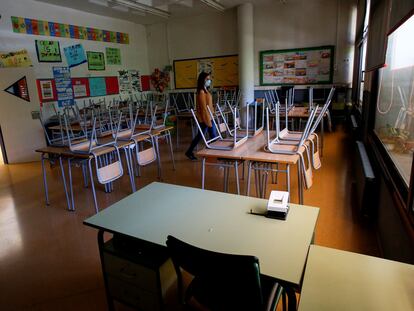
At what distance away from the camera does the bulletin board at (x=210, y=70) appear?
26.7 feet

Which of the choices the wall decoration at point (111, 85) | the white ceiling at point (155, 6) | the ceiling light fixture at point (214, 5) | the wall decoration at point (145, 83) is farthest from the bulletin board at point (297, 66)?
the wall decoration at point (111, 85)

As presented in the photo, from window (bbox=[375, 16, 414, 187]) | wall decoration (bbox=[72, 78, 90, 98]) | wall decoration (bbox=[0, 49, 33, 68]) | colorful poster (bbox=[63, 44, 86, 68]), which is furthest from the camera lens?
wall decoration (bbox=[72, 78, 90, 98])

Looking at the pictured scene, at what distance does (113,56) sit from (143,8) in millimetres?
1531

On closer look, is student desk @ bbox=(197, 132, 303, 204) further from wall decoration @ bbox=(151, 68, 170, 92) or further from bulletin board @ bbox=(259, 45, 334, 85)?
wall decoration @ bbox=(151, 68, 170, 92)

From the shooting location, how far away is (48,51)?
19.7 feet

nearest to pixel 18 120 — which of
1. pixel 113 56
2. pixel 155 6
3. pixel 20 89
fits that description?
pixel 20 89

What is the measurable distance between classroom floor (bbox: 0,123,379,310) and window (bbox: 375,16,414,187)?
0.74 metres

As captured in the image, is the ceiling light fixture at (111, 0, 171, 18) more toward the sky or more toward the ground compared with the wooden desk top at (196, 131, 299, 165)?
more toward the sky

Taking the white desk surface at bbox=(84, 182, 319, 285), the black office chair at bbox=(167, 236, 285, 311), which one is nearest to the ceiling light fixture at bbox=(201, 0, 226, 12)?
the white desk surface at bbox=(84, 182, 319, 285)

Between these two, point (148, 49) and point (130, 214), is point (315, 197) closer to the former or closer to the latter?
point (130, 214)

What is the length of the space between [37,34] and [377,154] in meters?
6.34

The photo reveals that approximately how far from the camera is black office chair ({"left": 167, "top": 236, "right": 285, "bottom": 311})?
95 cm

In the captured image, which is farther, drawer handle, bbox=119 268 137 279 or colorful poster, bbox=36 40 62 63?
colorful poster, bbox=36 40 62 63

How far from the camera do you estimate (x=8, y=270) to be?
223 centimetres
